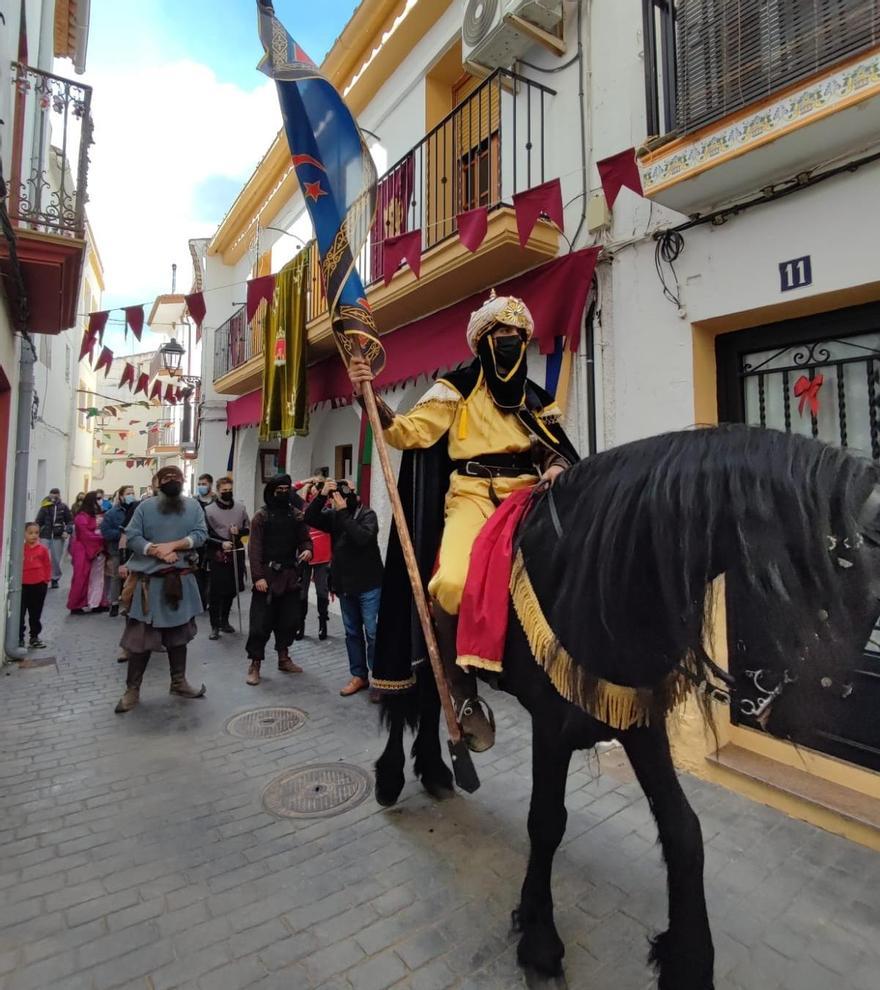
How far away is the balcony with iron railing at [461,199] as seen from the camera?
4941mm

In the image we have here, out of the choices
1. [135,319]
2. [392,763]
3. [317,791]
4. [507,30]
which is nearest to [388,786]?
[392,763]

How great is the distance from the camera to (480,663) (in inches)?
86.2

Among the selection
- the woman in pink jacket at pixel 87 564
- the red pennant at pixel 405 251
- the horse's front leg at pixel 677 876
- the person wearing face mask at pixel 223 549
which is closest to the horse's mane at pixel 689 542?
the horse's front leg at pixel 677 876

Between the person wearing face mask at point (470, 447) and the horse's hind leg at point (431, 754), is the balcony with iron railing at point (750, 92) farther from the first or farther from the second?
the horse's hind leg at point (431, 754)

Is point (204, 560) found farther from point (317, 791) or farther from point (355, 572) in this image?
point (317, 791)

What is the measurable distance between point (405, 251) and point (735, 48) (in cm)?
278

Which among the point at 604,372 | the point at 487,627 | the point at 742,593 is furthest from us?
the point at 604,372

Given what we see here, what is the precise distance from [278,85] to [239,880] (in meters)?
Result: 3.85

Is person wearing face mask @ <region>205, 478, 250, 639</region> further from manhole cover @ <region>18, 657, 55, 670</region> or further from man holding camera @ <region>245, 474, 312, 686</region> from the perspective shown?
manhole cover @ <region>18, 657, 55, 670</region>

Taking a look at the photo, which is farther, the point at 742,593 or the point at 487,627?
the point at 487,627

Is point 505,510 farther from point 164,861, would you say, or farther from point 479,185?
point 479,185

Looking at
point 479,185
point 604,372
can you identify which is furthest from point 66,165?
point 604,372

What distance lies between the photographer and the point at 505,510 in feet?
7.58

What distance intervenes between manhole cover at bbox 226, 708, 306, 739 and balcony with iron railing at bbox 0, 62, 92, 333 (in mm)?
4511
